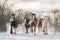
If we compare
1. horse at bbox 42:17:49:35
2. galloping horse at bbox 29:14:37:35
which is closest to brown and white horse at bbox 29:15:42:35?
galloping horse at bbox 29:14:37:35

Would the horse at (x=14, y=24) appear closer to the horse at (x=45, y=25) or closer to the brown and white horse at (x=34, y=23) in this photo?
the brown and white horse at (x=34, y=23)

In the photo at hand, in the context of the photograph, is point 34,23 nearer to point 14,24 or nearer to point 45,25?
point 45,25

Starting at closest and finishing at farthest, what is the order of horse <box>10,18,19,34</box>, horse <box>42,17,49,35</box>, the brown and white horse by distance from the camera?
1. horse <box>10,18,19,34</box>
2. the brown and white horse
3. horse <box>42,17,49,35</box>

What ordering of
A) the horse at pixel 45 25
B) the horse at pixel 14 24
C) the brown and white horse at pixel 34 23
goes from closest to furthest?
the horse at pixel 14 24 → the brown and white horse at pixel 34 23 → the horse at pixel 45 25

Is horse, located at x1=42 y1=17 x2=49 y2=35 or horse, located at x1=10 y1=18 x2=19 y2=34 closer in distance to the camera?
horse, located at x1=10 y1=18 x2=19 y2=34

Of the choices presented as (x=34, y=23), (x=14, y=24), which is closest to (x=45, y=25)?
(x=34, y=23)

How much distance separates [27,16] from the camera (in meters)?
15.6

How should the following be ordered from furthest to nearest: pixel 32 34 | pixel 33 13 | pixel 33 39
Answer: pixel 33 13 < pixel 32 34 < pixel 33 39

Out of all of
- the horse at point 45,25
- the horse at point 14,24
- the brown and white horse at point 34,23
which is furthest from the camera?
the horse at point 45,25

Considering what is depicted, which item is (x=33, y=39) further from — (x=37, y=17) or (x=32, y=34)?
(x=37, y=17)

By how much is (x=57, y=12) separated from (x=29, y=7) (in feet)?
4.92

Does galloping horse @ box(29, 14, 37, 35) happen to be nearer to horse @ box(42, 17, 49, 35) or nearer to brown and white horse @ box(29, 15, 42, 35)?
brown and white horse @ box(29, 15, 42, 35)

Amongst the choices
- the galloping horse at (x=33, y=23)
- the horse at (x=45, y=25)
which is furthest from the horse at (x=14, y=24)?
the horse at (x=45, y=25)

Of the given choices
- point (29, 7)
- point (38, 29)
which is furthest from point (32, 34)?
point (29, 7)
